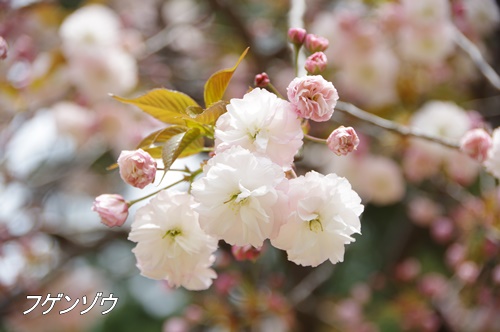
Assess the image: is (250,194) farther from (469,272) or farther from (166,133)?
(469,272)

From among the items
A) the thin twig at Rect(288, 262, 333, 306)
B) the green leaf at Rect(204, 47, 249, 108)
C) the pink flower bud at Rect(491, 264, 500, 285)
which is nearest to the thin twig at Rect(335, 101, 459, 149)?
the green leaf at Rect(204, 47, 249, 108)

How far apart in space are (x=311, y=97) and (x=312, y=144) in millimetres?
1573

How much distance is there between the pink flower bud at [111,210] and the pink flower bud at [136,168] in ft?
0.27

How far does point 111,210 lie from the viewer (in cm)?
87

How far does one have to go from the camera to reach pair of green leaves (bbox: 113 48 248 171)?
0.81 metres

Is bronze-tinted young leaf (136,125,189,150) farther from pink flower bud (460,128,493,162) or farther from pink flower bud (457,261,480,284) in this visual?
pink flower bud (457,261,480,284)

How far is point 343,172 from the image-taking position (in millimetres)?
2104

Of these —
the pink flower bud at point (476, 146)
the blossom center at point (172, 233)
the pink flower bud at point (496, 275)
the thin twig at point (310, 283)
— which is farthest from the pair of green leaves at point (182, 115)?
the thin twig at point (310, 283)

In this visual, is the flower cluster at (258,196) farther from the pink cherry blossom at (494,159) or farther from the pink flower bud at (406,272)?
the pink flower bud at (406,272)

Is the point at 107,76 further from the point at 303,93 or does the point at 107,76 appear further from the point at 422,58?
the point at 303,93

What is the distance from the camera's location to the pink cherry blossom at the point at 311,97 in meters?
0.77

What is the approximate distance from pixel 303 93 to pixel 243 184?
0.14 metres

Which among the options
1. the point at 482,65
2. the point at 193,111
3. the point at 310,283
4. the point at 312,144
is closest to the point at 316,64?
the point at 193,111

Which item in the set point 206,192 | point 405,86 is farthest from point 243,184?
point 405,86
